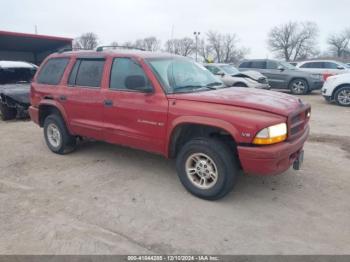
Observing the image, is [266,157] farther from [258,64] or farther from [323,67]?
[323,67]

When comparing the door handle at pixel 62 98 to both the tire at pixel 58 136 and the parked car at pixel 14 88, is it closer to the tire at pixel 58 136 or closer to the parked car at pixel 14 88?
the tire at pixel 58 136

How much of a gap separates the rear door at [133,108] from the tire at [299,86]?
12396mm

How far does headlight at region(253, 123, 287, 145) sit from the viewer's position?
3.69 meters

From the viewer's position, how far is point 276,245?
331cm

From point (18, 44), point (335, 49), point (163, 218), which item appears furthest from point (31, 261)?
point (335, 49)

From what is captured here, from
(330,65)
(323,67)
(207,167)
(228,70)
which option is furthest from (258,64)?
(207,167)

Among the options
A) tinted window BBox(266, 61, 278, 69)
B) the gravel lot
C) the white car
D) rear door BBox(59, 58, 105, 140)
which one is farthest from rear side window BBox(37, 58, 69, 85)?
tinted window BBox(266, 61, 278, 69)

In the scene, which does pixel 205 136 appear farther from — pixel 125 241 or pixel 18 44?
pixel 18 44

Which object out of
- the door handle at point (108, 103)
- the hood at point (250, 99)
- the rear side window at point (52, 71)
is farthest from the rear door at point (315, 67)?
the door handle at point (108, 103)

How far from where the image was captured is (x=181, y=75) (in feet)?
15.9

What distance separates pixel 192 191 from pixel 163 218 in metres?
0.67

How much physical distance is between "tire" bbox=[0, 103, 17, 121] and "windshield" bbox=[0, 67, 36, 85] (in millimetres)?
1040

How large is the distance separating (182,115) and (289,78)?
41.8 ft

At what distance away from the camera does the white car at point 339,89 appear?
39.1 feet
